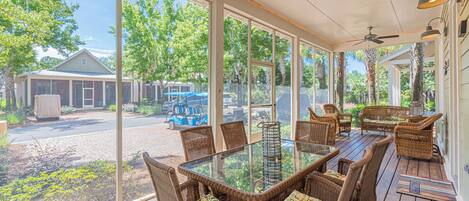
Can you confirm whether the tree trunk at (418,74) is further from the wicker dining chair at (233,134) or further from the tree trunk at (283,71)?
the wicker dining chair at (233,134)

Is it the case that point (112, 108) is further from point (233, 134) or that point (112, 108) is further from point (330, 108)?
point (330, 108)

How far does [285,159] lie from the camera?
7.12 feet

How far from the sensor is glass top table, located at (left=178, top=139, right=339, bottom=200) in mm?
1538

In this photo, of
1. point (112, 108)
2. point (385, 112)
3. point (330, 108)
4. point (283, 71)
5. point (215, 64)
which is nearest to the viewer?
point (112, 108)

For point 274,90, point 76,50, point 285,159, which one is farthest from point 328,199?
point 274,90

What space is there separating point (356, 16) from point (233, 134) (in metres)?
4.17

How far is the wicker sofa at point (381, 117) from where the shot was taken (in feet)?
21.1

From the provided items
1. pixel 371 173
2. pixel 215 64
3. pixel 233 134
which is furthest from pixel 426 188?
pixel 215 64

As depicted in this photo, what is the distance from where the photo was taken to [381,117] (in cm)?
686

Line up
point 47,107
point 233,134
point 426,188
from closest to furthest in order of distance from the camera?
1. point 47,107
2. point 233,134
3. point 426,188

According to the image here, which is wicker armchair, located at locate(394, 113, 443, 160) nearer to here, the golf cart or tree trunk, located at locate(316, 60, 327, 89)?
tree trunk, located at locate(316, 60, 327, 89)

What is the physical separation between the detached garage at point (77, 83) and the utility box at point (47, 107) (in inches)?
1.5

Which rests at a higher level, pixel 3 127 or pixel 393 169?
pixel 3 127

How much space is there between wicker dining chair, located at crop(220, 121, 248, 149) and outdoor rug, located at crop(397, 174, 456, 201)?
2057 mm
